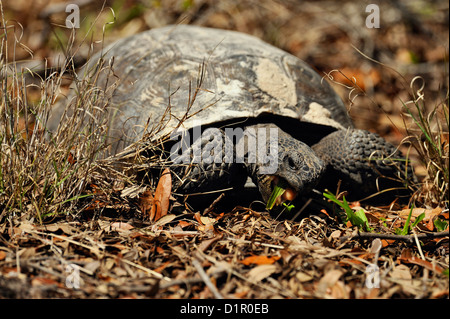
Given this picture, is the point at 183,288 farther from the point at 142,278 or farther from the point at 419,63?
the point at 419,63

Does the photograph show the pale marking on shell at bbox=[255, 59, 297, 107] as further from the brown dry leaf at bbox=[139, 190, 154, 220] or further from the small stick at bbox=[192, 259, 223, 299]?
the small stick at bbox=[192, 259, 223, 299]

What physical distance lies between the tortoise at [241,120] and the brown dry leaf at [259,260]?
0.59 m

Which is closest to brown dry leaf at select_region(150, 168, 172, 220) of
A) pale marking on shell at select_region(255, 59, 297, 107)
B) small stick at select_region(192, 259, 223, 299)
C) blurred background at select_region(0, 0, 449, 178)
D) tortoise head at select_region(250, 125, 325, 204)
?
tortoise head at select_region(250, 125, 325, 204)

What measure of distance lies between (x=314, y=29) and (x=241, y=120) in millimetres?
3694

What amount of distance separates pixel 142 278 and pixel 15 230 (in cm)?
72

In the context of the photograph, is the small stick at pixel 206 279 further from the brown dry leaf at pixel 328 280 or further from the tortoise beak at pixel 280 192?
the tortoise beak at pixel 280 192

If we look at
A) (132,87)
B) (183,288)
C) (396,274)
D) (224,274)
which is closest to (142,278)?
(183,288)

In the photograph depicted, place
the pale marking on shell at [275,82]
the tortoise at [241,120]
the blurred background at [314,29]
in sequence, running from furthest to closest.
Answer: the blurred background at [314,29] → the pale marking on shell at [275,82] → the tortoise at [241,120]

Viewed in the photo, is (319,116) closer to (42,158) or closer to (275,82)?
(275,82)

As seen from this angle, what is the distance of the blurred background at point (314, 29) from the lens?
226 inches

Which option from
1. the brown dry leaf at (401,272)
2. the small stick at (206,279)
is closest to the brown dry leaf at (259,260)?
the small stick at (206,279)

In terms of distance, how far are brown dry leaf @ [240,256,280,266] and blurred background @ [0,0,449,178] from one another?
3.69 m

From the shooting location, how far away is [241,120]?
3203 mm
